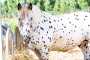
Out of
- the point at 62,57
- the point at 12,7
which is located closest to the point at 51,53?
the point at 62,57

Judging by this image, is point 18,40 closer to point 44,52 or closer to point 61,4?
point 44,52

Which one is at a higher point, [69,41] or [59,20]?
[59,20]

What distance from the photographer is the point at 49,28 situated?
135 centimetres

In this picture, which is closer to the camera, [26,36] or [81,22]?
[81,22]

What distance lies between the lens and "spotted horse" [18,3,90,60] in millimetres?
1300

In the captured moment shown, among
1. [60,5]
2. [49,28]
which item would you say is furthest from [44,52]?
[60,5]

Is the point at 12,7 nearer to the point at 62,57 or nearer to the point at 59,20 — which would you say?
the point at 59,20

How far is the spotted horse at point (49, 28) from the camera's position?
51.2 inches

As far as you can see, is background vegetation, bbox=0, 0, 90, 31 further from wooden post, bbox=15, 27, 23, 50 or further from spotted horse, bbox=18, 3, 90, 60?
wooden post, bbox=15, 27, 23, 50

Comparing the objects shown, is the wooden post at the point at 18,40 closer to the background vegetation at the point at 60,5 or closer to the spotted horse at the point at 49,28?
the spotted horse at the point at 49,28

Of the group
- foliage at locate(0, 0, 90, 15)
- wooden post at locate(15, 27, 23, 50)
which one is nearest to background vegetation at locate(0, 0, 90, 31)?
foliage at locate(0, 0, 90, 15)

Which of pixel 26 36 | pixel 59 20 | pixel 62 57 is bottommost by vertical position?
pixel 62 57

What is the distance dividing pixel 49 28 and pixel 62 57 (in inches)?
7.8

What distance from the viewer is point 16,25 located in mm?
1430
